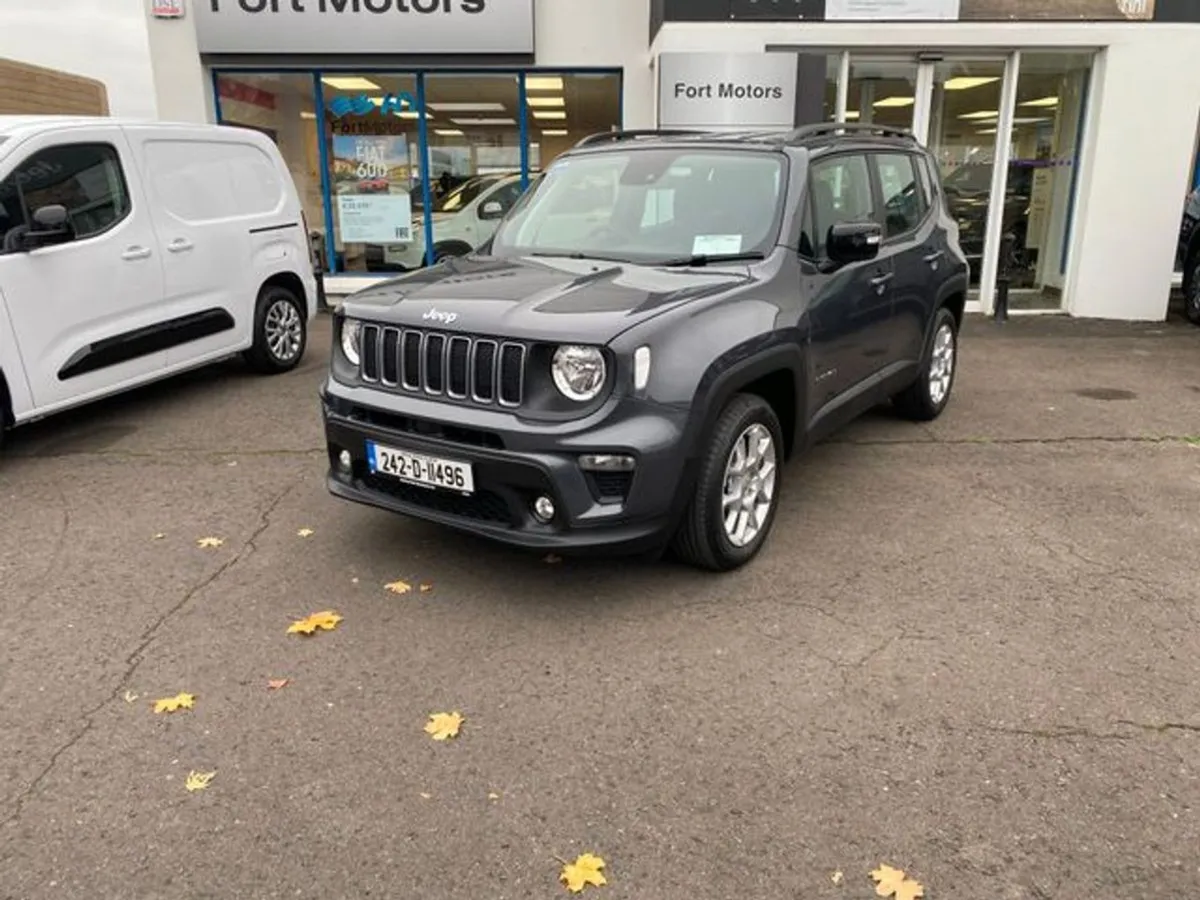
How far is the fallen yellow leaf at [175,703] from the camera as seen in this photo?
3239 mm

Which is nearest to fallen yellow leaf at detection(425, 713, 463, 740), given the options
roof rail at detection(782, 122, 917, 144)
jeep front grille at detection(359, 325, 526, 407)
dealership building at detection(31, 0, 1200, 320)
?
jeep front grille at detection(359, 325, 526, 407)

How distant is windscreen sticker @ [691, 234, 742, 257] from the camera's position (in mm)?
4410

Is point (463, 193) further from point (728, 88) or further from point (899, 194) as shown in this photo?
point (899, 194)

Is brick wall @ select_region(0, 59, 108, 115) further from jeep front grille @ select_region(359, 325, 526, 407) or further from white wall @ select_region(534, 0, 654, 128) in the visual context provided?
jeep front grille @ select_region(359, 325, 526, 407)

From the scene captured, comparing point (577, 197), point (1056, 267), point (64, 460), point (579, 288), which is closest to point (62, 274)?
point (64, 460)

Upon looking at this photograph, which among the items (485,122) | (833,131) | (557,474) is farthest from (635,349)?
(485,122)

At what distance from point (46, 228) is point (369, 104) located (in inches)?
267

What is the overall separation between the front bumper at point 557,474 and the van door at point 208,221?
3.79m

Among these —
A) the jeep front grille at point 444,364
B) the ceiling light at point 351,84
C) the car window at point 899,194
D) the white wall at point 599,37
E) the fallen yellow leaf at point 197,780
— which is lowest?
the fallen yellow leaf at point 197,780

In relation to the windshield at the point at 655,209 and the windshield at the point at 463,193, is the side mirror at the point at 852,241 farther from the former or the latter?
the windshield at the point at 463,193

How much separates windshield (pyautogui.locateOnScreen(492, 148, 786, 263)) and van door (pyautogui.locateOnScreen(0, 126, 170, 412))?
277 centimetres

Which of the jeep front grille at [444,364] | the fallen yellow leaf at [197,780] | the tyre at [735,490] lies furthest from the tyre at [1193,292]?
the fallen yellow leaf at [197,780]

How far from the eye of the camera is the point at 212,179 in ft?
23.8

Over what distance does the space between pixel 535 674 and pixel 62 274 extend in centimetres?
426
